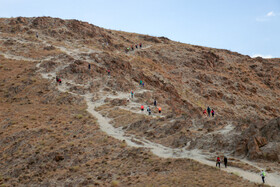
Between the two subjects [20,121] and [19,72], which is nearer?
[20,121]

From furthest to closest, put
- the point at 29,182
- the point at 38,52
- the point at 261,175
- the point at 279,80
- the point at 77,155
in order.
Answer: the point at 279,80, the point at 38,52, the point at 77,155, the point at 29,182, the point at 261,175

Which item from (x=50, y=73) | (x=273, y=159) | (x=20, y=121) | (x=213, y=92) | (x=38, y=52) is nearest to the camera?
(x=273, y=159)

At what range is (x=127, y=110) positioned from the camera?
35500 millimetres

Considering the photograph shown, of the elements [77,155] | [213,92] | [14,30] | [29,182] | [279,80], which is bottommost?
[29,182]

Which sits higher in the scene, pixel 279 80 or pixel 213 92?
pixel 279 80

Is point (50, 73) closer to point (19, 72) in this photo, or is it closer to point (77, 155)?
point (19, 72)

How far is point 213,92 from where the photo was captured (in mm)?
51250

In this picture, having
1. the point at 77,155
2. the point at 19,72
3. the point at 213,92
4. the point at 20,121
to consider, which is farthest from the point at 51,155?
the point at 213,92

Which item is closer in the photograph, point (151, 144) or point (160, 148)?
point (160, 148)

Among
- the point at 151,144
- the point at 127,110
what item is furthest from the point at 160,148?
the point at 127,110

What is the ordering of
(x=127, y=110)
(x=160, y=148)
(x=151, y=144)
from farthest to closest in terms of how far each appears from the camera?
(x=127, y=110) → (x=151, y=144) → (x=160, y=148)

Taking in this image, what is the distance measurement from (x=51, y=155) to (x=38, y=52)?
38677mm

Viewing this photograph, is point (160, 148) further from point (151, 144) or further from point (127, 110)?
point (127, 110)

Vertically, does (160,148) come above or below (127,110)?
below
